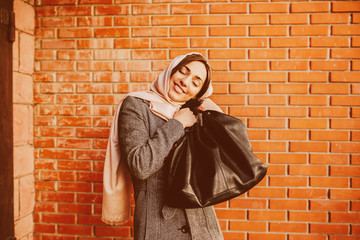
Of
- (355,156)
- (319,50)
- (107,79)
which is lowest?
(355,156)

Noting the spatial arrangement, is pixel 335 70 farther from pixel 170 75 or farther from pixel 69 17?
pixel 69 17

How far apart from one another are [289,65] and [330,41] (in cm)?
35

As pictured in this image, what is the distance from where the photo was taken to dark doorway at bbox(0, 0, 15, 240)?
1685 mm

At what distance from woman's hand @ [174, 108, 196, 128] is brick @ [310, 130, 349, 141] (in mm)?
1079

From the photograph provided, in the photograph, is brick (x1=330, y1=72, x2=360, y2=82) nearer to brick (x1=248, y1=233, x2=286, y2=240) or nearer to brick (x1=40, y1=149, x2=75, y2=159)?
brick (x1=248, y1=233, x2=286, y2=240)

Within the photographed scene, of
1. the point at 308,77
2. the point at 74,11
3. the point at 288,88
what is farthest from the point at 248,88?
the point at 74,11

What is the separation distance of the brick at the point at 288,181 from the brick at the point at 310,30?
110cm

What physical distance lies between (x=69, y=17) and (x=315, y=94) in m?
2.02

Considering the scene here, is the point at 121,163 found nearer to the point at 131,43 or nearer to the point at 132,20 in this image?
the point at 131,43

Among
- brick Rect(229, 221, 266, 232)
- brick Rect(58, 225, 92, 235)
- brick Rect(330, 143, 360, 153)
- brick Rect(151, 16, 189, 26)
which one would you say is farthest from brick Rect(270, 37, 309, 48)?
brick Rect(58, 225, 92, 235)

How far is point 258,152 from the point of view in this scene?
1.89 metres

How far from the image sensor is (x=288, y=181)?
1.88 metres

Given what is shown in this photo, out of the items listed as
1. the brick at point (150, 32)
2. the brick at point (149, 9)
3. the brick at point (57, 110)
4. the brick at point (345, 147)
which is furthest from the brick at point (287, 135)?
the brick at point (57, 110)

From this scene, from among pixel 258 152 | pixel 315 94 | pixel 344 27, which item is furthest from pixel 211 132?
pixel 344 27
